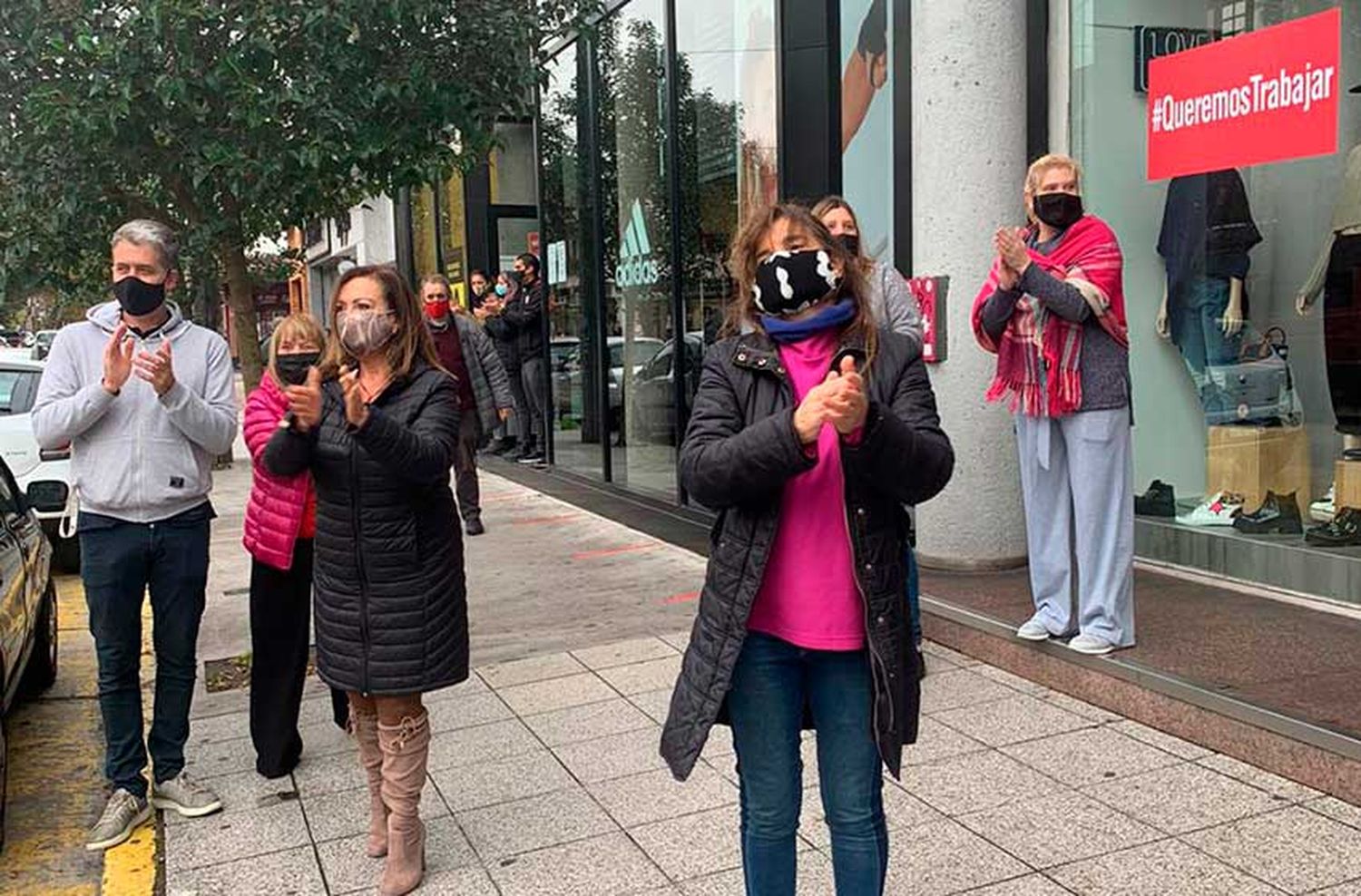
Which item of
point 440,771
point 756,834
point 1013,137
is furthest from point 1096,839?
point 1013,137

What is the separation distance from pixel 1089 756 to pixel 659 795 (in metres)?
1.50

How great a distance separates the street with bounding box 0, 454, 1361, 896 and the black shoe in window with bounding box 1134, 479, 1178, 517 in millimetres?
1843

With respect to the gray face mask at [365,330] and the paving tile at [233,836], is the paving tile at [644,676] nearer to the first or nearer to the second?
the paving tile at [233,836]

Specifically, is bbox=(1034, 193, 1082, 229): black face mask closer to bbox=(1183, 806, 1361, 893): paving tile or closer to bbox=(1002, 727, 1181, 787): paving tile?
bbox=(1002, 727, 1181, 787): paving tile

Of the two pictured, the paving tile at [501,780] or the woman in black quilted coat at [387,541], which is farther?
the paving tile at [501,780]

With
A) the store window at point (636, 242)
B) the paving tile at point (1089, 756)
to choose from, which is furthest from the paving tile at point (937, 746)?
the store window at point (636, 242)

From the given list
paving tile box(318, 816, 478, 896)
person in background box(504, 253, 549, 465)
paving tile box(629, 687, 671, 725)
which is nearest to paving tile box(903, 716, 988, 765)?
paving tile box(629, 687, 671, 725)

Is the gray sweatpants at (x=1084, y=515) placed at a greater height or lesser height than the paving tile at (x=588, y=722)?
greater

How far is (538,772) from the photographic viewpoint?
4465 millimetres

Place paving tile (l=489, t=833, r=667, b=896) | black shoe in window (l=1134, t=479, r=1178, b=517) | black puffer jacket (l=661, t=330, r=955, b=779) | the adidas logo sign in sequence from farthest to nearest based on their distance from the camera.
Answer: the adidas logo sign → black shoe in window (l=1134, t=479, r=1178, b=517) → paving tile (l=489, t=833, r=667, b=896) → black puffer jacket (l=661, t=330, r=955, b=779)

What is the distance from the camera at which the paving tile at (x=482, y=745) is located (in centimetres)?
464

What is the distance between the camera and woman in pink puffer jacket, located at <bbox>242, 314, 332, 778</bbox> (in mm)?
4328

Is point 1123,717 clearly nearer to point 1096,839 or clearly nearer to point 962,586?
point 1096,839

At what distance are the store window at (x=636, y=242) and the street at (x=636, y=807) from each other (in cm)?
432
